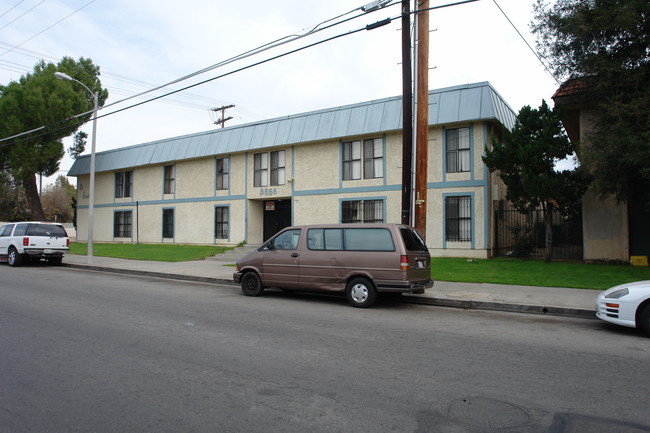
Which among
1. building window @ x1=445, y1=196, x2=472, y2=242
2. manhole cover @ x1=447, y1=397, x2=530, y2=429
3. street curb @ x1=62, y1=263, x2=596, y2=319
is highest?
building window @ x1=445, y1=196, x2=472, y2=242

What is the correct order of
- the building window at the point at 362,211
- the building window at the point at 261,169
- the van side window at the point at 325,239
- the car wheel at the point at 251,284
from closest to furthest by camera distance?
the van side window at the point at 325,239
the car wheel at the point at 251,284
the building window at the point at 362,211
the building window at the point at 261,169

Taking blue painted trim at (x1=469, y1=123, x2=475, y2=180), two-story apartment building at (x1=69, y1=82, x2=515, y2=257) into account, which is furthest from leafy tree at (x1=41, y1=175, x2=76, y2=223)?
blue painted trim at (x1=469, y1=123, x2=475, y2=180)

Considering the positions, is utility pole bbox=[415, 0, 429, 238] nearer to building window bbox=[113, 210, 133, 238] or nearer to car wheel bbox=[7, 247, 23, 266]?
car wheel bbox=[7, 247, 23, 266]

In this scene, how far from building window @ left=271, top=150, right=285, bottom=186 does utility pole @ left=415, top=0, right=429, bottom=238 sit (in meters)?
13.3

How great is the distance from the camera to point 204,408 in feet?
12.7

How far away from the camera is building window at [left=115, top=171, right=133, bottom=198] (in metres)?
30.8

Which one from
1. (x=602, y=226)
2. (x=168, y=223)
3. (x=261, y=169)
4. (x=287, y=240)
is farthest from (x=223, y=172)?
(x=602, y=226)

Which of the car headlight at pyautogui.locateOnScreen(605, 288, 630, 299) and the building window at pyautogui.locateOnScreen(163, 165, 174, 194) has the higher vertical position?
the building window at pyautogui.locateOnScreen(163, 165, 174, 194)

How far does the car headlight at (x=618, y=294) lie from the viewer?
7.03 metres

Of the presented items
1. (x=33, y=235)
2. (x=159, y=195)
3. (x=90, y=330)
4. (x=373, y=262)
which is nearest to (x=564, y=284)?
(x=373, y=262)

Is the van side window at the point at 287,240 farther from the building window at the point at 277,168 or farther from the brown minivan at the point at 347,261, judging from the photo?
the building window at the point at 277,168

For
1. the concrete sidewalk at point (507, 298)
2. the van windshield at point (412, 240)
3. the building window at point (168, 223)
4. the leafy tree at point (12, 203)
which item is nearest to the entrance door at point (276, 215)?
the building window at point (168, 223)

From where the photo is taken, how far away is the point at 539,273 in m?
13.2

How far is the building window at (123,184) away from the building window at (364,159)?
1737cm
